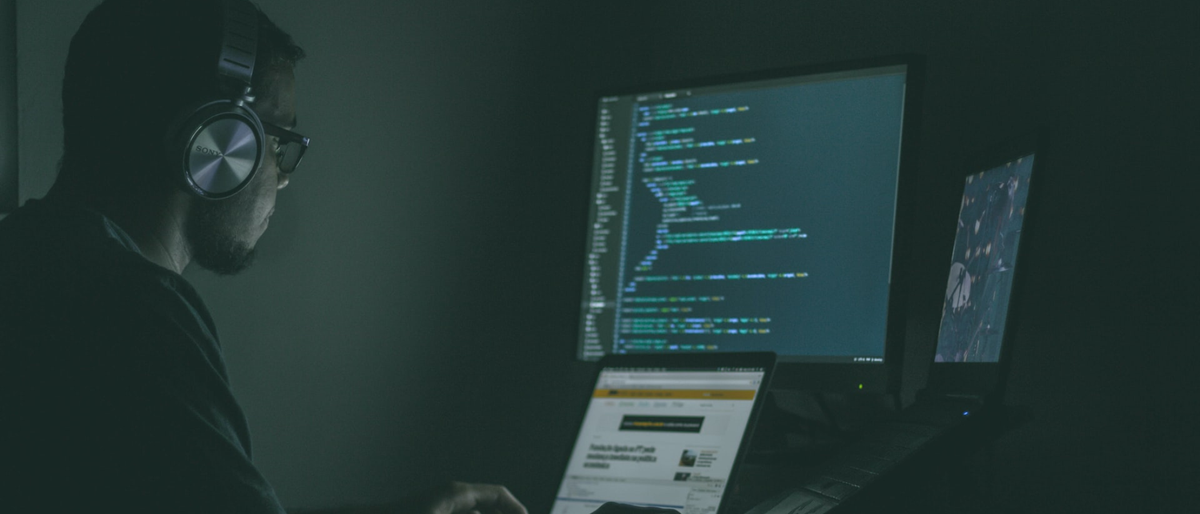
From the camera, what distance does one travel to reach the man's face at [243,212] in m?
0.94

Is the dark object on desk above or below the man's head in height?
below

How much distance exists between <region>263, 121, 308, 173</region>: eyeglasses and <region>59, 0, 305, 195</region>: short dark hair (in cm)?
11

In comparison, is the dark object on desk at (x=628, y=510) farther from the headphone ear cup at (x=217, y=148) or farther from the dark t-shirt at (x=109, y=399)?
the headphone ear cup at (x=217, y=148)

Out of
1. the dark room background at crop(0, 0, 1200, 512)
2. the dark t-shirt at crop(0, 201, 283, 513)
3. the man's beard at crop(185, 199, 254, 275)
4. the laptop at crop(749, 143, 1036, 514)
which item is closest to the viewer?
the dark t-shirt at crop(0, 201, 283, 513)

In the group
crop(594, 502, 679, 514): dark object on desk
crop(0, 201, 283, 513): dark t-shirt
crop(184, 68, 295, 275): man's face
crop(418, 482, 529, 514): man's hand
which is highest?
crop(184, 68, 295, 275): man's face

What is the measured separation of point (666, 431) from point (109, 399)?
583 mm

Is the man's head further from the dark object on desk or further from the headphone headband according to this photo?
the dark object on desk

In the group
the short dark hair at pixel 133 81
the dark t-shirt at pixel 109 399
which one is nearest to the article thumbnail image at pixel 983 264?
the dark t-shirt at pixel 109 399

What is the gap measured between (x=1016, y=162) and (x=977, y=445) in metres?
0.30

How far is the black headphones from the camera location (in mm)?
842

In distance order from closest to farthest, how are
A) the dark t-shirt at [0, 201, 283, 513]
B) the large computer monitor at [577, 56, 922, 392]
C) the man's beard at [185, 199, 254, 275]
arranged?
the dark t-shirt at [0, 201, 283, 513], the man's beard at [185, 199, 254, 275], the large computer monitor at [577, 56, 922, 392]

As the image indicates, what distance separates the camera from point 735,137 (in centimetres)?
124

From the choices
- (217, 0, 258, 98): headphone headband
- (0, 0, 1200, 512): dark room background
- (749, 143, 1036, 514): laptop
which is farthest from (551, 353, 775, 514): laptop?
(217, 0, 258, 98): headphone headband

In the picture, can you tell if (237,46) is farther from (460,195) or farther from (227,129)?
(460,195)
